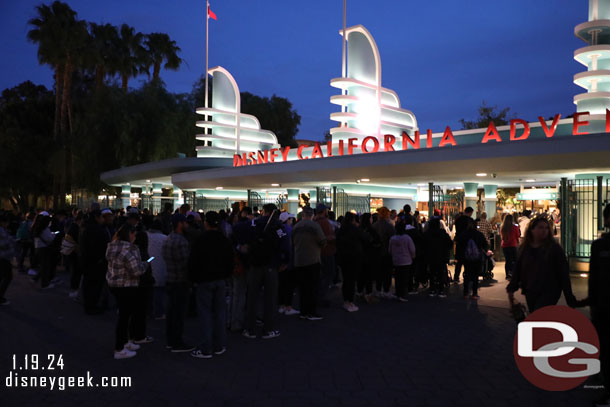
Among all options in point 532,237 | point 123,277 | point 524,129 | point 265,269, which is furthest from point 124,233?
point 524,129

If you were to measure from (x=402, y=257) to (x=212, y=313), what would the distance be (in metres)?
4.91

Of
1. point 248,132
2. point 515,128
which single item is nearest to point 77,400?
point 515,128

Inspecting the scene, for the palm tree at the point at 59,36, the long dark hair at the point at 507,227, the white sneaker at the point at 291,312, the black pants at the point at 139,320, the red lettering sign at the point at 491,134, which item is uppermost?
the palm tree at the point at 59,36

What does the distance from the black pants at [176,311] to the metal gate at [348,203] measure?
1492 cm

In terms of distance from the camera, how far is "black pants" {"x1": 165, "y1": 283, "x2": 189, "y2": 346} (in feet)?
21.7

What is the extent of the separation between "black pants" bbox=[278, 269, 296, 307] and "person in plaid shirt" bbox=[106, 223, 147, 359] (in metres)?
3.46

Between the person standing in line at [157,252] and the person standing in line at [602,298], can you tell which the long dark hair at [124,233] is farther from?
the person standing in line at [602,298]

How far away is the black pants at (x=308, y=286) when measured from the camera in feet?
27.9

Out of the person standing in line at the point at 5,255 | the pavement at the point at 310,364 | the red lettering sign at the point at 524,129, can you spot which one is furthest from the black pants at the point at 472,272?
the person standing in line at the point at 5,255

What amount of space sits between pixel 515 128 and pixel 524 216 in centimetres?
315

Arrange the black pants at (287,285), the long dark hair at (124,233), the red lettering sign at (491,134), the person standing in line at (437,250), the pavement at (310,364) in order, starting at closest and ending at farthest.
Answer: the pavement at (310,364) < the long dark hair at (124,233) < the black pants at (287,285) < the person standing in line at (437,250) < the red lettering sign at (491,134)

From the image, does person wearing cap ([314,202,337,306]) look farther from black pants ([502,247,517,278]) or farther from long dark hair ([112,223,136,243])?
black pants ([502,247,517,278])

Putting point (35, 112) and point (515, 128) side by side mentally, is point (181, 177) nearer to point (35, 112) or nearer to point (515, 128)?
point (515, 128)

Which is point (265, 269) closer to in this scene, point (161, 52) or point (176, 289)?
point (176, 289)
